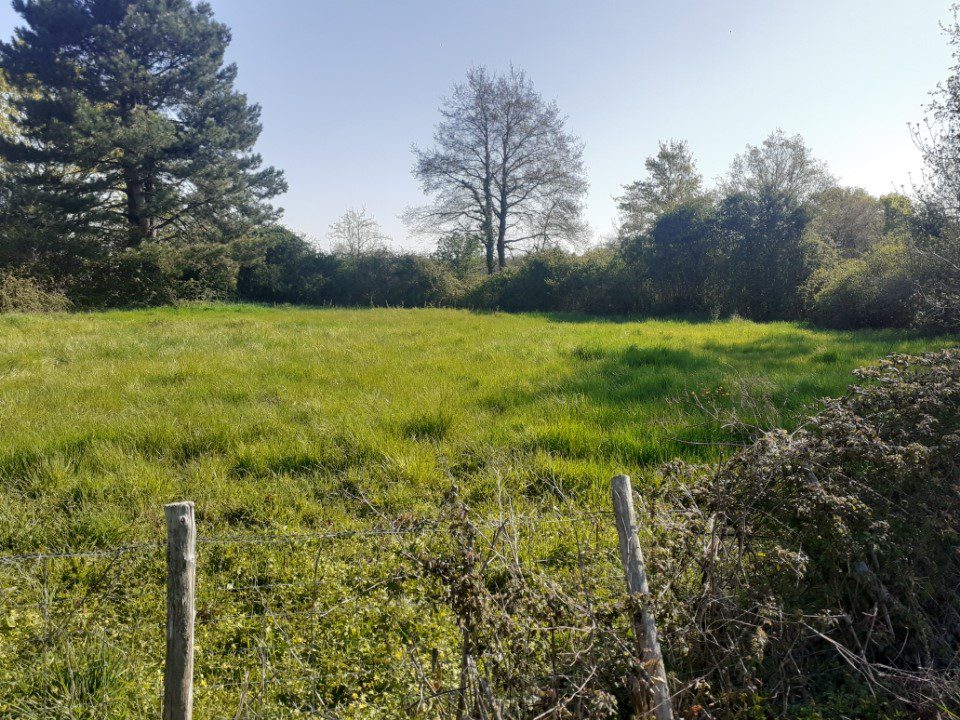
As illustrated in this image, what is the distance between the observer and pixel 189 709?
1945 mm

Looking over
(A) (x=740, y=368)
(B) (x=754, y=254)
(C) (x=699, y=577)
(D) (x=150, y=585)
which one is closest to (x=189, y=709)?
(D) (x=150, y=585)

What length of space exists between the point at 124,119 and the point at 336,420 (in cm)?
2548

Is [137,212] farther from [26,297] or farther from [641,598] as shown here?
[641,598]

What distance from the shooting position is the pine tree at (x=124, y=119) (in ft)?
72.6

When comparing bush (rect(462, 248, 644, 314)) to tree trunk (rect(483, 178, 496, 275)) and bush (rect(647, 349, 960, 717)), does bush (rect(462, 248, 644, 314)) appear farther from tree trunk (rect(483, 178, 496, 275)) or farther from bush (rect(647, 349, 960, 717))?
bush (rect(647, 349, 960, 717))

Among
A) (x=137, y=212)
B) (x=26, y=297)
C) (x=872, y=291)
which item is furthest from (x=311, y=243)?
(x=872, y=291)

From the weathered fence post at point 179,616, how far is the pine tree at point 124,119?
2519 cm

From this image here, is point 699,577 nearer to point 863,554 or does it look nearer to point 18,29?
point 863,554

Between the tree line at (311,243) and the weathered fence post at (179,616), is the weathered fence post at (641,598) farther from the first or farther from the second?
the tree line at (311,243)

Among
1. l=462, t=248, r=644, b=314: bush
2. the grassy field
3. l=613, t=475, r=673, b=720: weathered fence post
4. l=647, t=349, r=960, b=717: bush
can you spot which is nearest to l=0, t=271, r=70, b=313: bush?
the grassy field

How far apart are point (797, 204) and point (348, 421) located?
19422 mm

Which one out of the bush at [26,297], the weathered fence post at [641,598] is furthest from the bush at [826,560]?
the bush at [26,297]

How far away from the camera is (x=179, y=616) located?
196 centimetres

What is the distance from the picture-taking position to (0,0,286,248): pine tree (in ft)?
72.6
